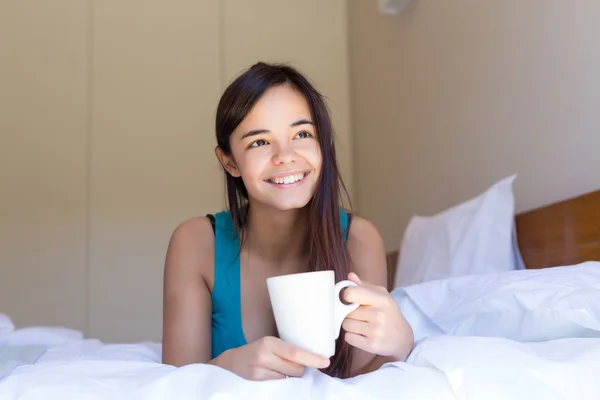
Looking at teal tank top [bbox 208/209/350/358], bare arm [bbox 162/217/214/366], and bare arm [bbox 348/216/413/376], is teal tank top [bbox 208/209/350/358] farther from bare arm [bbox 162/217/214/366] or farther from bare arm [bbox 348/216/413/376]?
bare arm [bbox 348/216/413/376]

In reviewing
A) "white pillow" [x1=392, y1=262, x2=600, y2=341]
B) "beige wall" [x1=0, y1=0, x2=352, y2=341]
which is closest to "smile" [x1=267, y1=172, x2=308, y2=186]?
"white pillow" [x1=392, y1=262, x2=600, y2=341]

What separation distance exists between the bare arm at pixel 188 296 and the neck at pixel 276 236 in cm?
8

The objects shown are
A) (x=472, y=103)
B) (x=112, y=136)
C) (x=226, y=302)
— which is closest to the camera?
(x=226, y=302)

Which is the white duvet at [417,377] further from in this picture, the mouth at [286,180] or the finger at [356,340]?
the mouth at [286,180]

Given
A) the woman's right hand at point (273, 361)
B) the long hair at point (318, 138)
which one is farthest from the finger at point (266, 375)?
the long hair at point (318, 138)

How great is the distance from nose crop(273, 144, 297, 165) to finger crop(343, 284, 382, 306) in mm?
272

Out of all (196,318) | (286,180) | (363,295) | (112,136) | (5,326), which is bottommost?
(5,326)

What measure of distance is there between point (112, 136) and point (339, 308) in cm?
246

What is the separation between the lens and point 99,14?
3004 millimetres

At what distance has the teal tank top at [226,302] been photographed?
1064 mm

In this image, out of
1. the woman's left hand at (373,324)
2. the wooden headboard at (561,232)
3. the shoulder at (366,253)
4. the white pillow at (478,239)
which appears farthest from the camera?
the white pillow at (478,239)

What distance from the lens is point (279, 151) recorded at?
0.95 metres

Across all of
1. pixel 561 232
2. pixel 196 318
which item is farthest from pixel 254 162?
pixel 561 232

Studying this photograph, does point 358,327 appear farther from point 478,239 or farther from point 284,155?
point 478,239
